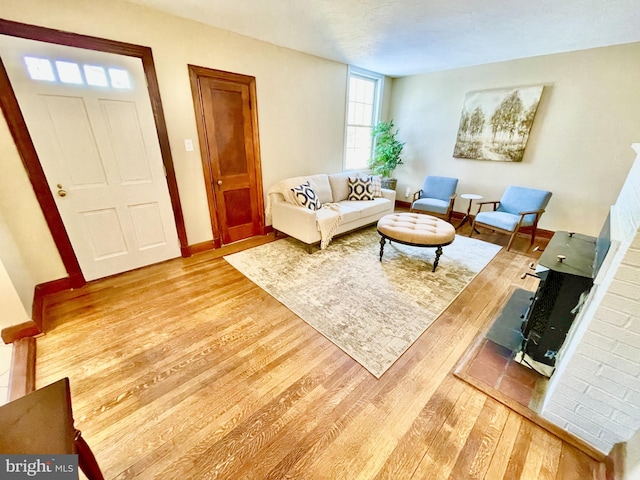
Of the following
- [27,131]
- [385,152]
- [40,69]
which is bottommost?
[385,152]

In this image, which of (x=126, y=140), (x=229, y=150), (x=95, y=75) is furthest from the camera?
(x=229, y=150)

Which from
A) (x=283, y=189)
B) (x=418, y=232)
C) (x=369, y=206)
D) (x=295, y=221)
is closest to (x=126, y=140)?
(x=283, y=189)

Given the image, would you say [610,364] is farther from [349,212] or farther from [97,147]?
[97,147]

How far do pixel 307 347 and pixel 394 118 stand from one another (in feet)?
15.8

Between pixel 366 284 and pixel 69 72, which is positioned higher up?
pixel 69 72

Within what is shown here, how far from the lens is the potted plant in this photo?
4.72m

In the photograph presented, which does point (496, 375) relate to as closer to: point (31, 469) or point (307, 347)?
point (307, 347)

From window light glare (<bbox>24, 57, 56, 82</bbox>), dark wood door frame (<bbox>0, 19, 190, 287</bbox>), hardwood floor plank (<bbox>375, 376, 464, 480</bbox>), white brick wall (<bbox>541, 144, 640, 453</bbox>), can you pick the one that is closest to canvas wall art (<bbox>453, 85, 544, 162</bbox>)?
white brick wall (<bbox>541, 144, 640, 453</bbox>)

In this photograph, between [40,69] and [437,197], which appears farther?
[437,197]

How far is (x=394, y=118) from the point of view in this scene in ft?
16.6

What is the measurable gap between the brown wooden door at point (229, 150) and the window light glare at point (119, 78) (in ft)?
1.91
